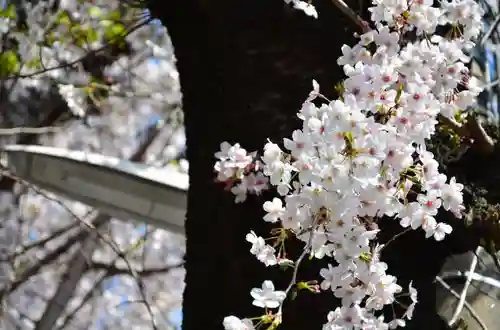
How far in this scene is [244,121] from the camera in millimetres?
965

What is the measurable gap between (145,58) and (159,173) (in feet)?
7.53

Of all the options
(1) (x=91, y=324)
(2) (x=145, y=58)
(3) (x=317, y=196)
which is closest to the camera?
(3) (x=317, y=196)

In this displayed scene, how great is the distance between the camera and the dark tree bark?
35.9 inches

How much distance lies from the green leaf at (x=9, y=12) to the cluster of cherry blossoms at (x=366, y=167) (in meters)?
1.87

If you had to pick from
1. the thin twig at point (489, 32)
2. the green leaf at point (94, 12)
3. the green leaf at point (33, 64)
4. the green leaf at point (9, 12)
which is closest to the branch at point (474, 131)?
the thin twig at point (489, 32)

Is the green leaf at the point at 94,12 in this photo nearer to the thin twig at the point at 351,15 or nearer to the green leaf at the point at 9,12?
the green leaf at the point at 9,12

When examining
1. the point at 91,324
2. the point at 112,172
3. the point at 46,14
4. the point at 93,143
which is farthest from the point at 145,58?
the point at 112,172

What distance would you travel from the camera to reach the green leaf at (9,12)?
242 cm

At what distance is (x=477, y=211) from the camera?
95cm

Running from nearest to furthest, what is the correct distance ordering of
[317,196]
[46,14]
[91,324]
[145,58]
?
[317,196] < [46,14] < [145,58] < [91,324]

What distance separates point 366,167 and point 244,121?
32 centimetres

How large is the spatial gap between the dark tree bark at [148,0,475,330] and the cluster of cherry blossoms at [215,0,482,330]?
79mm

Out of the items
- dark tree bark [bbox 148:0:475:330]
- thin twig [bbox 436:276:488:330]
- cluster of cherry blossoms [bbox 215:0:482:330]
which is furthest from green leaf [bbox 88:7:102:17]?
cluster of cherry blossoms [bbox 215:0:482:330]

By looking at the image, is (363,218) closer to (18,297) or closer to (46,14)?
(46,14)
